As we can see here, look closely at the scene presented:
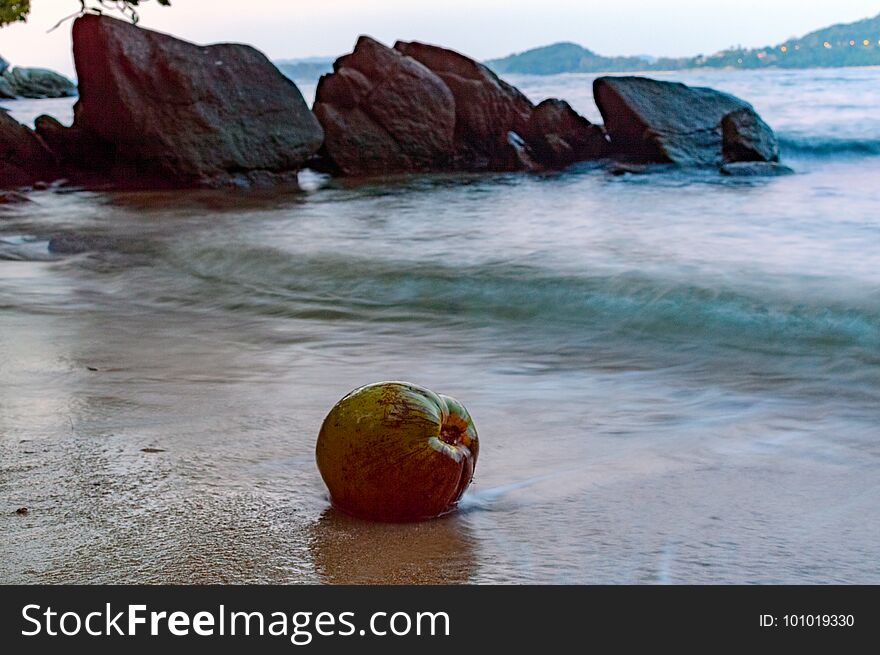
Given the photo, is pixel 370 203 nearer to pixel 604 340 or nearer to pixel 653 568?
pixel 604 340

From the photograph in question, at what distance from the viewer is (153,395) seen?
3988 mm

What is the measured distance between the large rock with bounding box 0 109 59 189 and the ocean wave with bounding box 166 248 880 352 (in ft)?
19.0

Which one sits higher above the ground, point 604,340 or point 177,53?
point 177,53

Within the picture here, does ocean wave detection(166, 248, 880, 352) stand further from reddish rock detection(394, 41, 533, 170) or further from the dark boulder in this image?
reddish rock detection(394, 41, 533, 170)

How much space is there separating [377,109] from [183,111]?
263 centimetres

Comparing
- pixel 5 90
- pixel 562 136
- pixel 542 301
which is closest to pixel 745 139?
pixel 562 136

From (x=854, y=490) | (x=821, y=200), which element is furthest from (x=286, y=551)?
(x=821, y=200)

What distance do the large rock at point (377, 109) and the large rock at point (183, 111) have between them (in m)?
0.76

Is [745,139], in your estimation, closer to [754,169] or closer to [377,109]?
[754,169]

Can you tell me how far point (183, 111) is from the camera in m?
12.2

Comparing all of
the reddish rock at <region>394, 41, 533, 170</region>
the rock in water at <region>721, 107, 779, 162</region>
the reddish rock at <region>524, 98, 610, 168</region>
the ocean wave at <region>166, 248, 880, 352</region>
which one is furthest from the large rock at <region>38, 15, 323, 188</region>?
the rock in water at <region>721, 107, 779, 162</region>

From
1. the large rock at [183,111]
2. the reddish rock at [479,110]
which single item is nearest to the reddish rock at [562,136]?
the reddish rock at [479,110]

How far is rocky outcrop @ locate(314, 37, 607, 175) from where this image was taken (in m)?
13.7

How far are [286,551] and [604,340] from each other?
359 cm
